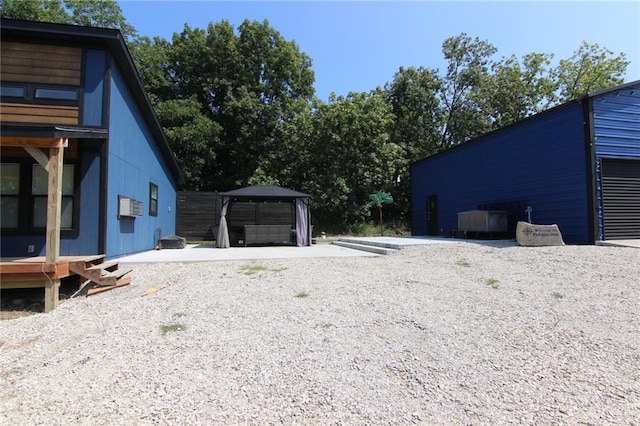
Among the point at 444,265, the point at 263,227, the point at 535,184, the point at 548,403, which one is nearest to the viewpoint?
the point at 548,403

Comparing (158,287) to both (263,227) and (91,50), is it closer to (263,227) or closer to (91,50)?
(91,50)

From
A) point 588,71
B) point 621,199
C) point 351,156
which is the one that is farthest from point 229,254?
point 588,71

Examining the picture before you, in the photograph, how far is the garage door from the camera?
9211 mm

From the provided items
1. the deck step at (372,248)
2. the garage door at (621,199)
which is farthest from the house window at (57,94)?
the garage door at (621,199)

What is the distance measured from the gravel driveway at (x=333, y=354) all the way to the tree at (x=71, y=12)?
20794mm

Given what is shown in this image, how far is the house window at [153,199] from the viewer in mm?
10859

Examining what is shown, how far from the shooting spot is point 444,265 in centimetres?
703

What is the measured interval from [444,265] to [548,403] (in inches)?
186

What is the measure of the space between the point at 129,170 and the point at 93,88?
215 centimetres

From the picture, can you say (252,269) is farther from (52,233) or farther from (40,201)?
(40,201)

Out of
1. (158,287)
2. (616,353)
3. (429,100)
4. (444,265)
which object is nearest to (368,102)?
(429,100)

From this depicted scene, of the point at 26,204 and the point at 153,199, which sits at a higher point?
the point at 153,199

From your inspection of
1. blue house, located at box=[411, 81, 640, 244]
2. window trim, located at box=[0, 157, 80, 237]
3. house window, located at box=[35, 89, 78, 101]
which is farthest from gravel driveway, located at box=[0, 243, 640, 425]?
blue house, located at box=[411, 81, 640, 244]

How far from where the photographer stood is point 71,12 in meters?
21.0
